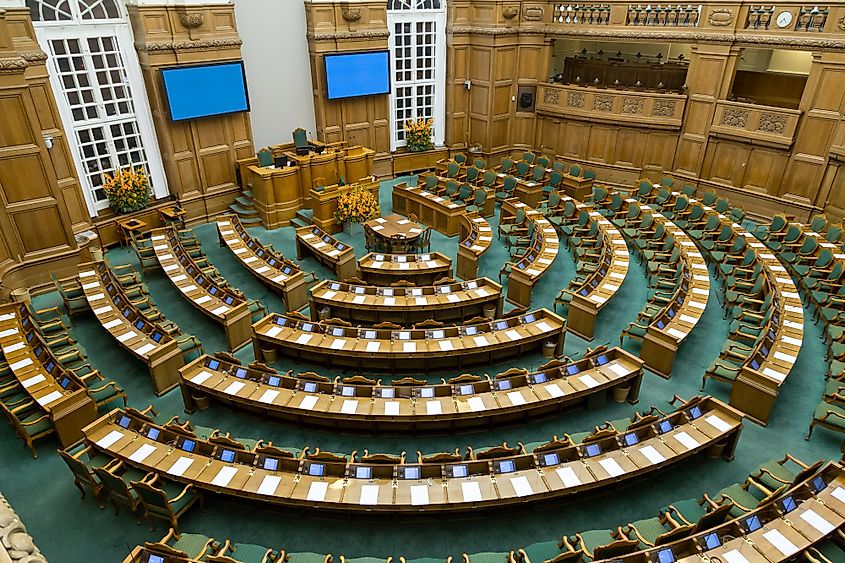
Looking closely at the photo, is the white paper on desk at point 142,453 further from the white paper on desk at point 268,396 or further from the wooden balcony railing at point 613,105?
the wooden balcony railing at point 613,105

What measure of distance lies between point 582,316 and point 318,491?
691 centimetres

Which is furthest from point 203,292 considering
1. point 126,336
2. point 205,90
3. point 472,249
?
point 205,90

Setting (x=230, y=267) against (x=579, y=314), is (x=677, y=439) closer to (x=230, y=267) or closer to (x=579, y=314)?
(x=579, y=314)

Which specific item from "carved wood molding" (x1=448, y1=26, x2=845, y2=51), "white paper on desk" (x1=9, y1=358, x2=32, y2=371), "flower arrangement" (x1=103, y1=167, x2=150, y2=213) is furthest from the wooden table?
"carved wood molding" (x1=448, y1=26, x2=845, y2=51)

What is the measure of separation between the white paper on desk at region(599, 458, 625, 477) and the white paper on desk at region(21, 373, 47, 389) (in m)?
9.36

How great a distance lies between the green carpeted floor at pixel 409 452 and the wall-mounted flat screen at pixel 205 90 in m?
7.10

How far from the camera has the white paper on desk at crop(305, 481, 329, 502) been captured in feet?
23.3

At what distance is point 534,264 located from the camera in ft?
43.1

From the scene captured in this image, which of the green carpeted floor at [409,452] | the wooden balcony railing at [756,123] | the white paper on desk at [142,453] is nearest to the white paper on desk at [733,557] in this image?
the green carpeted floor at [409,452]

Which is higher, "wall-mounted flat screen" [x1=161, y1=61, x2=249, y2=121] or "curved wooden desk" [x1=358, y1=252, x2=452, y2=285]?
"wall-mounted flat screen" [x1=161, y1=61, x2=249, y2=121]

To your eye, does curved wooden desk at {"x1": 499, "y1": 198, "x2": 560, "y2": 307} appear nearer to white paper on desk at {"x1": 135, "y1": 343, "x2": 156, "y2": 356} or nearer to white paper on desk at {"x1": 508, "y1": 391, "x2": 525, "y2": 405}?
white paper on desk at {"x1": 508, "y1": 391, "x2": 525, "y2": 405}

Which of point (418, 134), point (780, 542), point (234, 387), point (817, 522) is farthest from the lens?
point (418, 134)

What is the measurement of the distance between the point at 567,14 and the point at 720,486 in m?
17.4

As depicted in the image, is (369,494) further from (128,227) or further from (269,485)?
(128,227)
